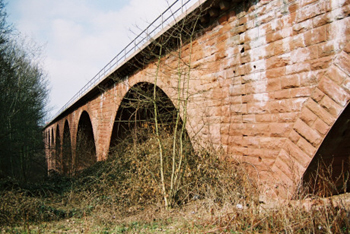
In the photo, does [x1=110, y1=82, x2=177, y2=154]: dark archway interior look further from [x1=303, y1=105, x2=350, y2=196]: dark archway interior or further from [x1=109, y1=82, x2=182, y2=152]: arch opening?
[x1=303, y1=105, x2=350, y2=196]: dark archway interior

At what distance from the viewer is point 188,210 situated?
4.82m

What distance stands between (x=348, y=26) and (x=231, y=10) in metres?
2.26

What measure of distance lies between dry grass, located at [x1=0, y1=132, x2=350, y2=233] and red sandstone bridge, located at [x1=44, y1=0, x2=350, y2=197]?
1.50 feet

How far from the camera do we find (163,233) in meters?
3.71

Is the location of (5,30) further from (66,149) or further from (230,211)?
(230,211)

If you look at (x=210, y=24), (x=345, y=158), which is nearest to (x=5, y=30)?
(x=210, y=24)

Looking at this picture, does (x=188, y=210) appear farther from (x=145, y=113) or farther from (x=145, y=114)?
(x=145, y=114)

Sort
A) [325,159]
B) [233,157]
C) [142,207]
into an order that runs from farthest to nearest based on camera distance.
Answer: [142,207] < [233,157] < [325,159]

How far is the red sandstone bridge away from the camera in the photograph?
366 cm

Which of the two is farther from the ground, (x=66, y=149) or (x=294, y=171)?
(x=66, y=149)

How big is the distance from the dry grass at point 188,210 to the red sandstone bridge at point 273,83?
46 cm

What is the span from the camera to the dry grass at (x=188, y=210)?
307cm

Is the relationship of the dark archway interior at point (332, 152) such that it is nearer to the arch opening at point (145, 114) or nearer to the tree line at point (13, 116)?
the arch opening at point (145, 114)

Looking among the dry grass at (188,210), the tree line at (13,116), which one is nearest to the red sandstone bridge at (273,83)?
the dry grass at (188,210)
